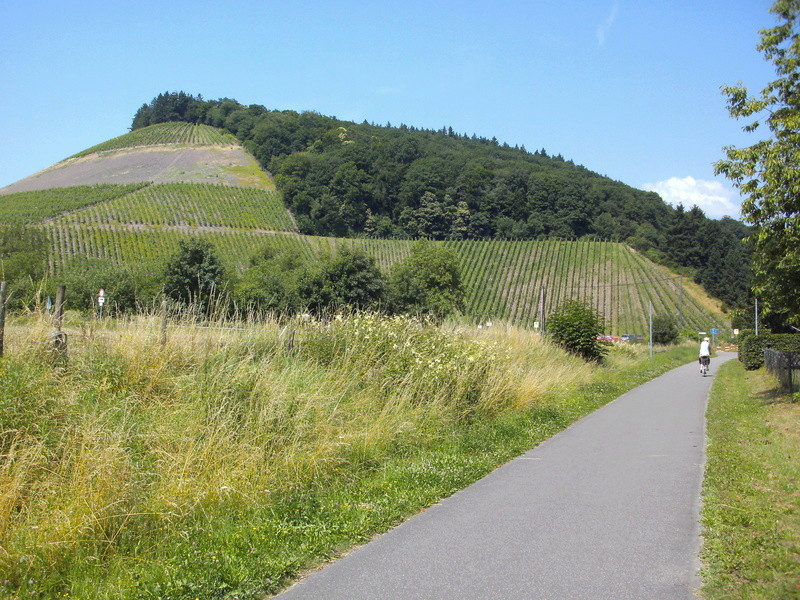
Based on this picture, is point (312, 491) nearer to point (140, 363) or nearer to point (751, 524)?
point (140, 363)

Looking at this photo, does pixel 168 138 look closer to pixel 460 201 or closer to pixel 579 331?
pixel 460 201

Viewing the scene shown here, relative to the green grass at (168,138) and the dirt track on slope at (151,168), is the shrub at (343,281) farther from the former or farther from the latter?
the green grass at (168,138)

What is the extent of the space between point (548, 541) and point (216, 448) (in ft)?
11.0

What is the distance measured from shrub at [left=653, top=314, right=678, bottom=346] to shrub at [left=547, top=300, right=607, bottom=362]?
1555 inches

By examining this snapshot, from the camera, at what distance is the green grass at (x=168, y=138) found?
474 feet

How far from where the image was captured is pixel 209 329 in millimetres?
10195

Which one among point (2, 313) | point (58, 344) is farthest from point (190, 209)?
point (2, 313)

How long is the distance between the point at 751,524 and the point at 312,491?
4.22 m

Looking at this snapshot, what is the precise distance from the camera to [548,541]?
5820 mm

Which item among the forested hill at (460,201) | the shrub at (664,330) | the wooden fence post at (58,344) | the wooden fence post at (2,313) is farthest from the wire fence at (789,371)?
the forested hill at (460,201)

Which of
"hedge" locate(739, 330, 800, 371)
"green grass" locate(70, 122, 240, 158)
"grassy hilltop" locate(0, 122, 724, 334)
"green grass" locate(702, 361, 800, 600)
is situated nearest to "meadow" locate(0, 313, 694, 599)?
"green grass" locate(702, 361, 800, 600)

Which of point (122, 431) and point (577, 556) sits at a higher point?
point (122, 431)

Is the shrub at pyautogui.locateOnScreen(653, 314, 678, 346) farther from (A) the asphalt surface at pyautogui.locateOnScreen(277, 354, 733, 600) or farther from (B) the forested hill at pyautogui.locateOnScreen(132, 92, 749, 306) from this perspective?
(A) the asphalt surface at pyautogui.locateOnScreen(277, 354, 733, 600)

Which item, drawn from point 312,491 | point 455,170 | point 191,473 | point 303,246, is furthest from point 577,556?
point 455,170
